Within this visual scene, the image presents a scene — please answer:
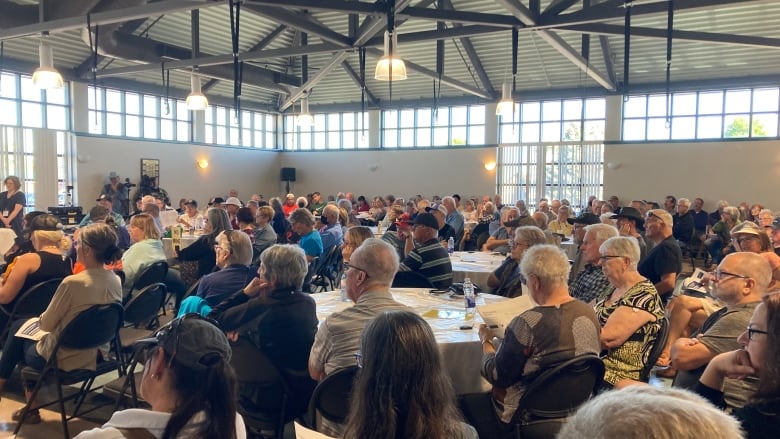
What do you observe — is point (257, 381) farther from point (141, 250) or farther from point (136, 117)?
point (136, 117)

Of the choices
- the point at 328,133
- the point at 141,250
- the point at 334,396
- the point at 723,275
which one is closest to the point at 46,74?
the point at 141,250

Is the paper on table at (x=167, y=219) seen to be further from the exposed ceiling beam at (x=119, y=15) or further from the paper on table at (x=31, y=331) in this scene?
the paper on table at (x=31, y=331)

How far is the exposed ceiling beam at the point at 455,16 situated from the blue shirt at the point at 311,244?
310 cm

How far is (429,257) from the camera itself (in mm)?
4586

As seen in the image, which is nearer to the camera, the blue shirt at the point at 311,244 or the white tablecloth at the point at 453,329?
the white tablecloth at the point at 453,329

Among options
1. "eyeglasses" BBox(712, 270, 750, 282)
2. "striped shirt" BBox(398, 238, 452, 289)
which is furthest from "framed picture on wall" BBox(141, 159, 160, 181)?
"eyeglasses" BBox(712, 270, 750, 282)

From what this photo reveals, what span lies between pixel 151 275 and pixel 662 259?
14.6 ft

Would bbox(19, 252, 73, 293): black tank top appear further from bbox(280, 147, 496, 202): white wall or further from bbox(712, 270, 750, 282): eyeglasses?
bbox(280, 147, 496, 202): white wall

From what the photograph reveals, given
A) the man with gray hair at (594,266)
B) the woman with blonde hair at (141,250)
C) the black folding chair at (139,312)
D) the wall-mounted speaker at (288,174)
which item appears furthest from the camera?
the wall-mounted speaker at (288,174)

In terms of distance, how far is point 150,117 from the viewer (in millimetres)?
16281

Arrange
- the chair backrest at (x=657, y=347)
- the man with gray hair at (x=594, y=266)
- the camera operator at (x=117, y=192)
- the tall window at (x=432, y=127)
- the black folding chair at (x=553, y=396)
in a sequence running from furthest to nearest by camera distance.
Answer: the tall window at (x=432, y=127) → the camera operator at (x=117, y=192) → the man with gray hair at (x=594, y=266) → the chair backrest at (x=657, y=347) → the black folding chair at (x=553, y=396)

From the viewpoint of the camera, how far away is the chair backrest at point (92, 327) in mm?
3172

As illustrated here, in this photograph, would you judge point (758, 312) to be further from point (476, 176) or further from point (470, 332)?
point (476, 176)

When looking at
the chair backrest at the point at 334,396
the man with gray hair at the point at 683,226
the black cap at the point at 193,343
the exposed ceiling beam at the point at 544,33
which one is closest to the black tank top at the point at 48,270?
the chair backrest at the point at 334,396
